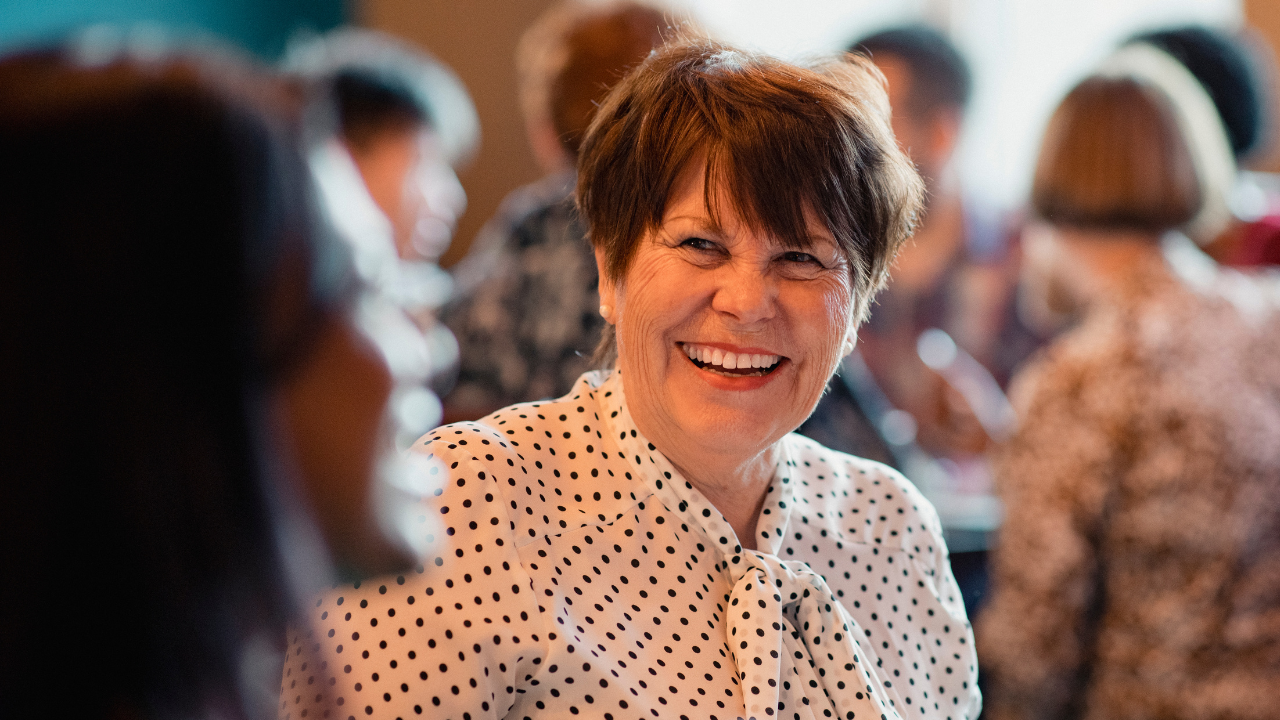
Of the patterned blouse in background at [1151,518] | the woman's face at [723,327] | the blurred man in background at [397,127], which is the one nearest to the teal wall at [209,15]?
the blurred man in background at [397,127]

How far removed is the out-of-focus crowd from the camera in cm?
72

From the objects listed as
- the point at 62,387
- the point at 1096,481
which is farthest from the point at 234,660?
the point at 1096,481

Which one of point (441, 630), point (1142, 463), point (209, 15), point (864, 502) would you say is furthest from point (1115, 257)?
point (209, 15)

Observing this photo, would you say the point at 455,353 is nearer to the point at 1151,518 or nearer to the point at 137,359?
the point at 1151,518

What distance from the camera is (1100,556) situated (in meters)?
2.01

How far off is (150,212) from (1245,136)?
281 cm

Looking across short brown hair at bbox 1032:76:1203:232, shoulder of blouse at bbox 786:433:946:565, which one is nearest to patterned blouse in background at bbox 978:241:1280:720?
short brown hair at bbox 1032:76:1203:232

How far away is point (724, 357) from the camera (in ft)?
4.09

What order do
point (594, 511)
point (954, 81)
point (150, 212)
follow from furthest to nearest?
point (954, 81), point (594, 511), point (150, 212)

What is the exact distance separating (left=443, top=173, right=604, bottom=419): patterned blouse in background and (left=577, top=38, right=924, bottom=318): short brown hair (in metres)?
0.62

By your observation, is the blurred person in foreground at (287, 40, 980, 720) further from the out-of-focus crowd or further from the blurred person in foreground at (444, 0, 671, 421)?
the blurred person in foreground at (444, 0, 671, 421)

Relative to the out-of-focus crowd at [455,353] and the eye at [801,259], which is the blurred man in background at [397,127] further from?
the eye at [801,259]

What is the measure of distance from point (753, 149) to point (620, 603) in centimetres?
50

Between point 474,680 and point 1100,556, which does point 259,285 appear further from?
point 1100,556
